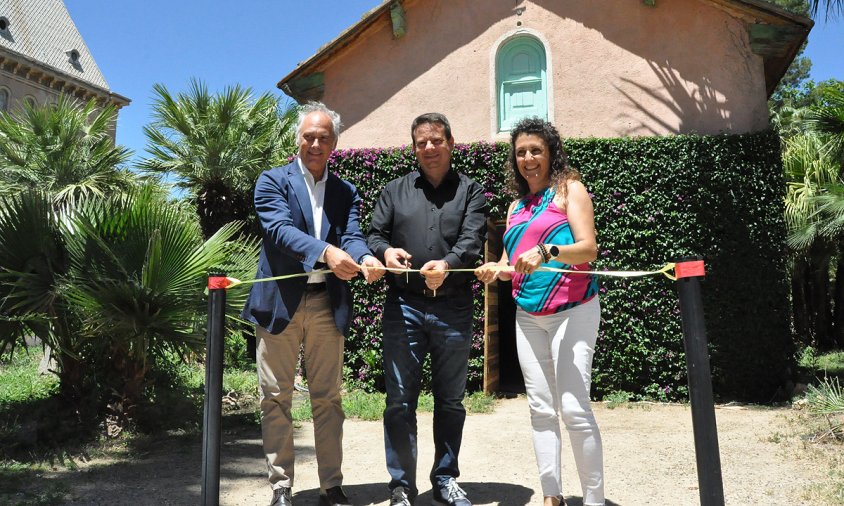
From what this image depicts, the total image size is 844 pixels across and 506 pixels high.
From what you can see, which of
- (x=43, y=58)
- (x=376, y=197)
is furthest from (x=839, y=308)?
(x=43, y=58)

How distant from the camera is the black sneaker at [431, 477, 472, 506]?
3293 mm

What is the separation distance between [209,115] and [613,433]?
9.22 m

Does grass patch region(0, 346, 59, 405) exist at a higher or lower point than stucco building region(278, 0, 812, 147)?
lower

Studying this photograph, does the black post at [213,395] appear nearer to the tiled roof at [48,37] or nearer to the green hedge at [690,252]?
the green hedge at [690,252]

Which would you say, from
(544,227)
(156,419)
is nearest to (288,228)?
(544,227)

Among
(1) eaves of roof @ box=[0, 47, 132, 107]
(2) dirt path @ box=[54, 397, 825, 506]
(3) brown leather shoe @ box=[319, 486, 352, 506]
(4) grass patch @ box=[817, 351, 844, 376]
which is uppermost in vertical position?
(1) eaves of roof @ box=[0, 47, 132, 107]

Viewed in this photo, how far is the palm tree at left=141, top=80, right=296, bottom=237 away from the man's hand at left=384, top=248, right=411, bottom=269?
9.10 meters

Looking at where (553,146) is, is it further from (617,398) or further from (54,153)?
(54,153)

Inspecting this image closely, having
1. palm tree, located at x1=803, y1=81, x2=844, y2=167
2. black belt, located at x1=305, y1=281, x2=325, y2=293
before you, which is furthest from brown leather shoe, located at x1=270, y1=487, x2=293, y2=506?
palm tree, located at x1=803, y1=81, x2=844, y2=167

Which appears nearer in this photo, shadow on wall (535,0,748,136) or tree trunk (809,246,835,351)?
shadow on wall (535,0,748,136)

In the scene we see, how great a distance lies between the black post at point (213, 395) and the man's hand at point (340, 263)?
1.70 ft

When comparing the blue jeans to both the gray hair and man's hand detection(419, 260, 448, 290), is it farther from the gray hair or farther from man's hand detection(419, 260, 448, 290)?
the gray hair

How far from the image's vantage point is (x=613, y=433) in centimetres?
602

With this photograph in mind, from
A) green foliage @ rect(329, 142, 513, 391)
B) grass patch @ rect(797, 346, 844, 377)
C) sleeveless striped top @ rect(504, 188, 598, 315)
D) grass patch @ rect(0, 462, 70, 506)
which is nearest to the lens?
sleeveless striped top @ rect(504, 188, 598, 315)
